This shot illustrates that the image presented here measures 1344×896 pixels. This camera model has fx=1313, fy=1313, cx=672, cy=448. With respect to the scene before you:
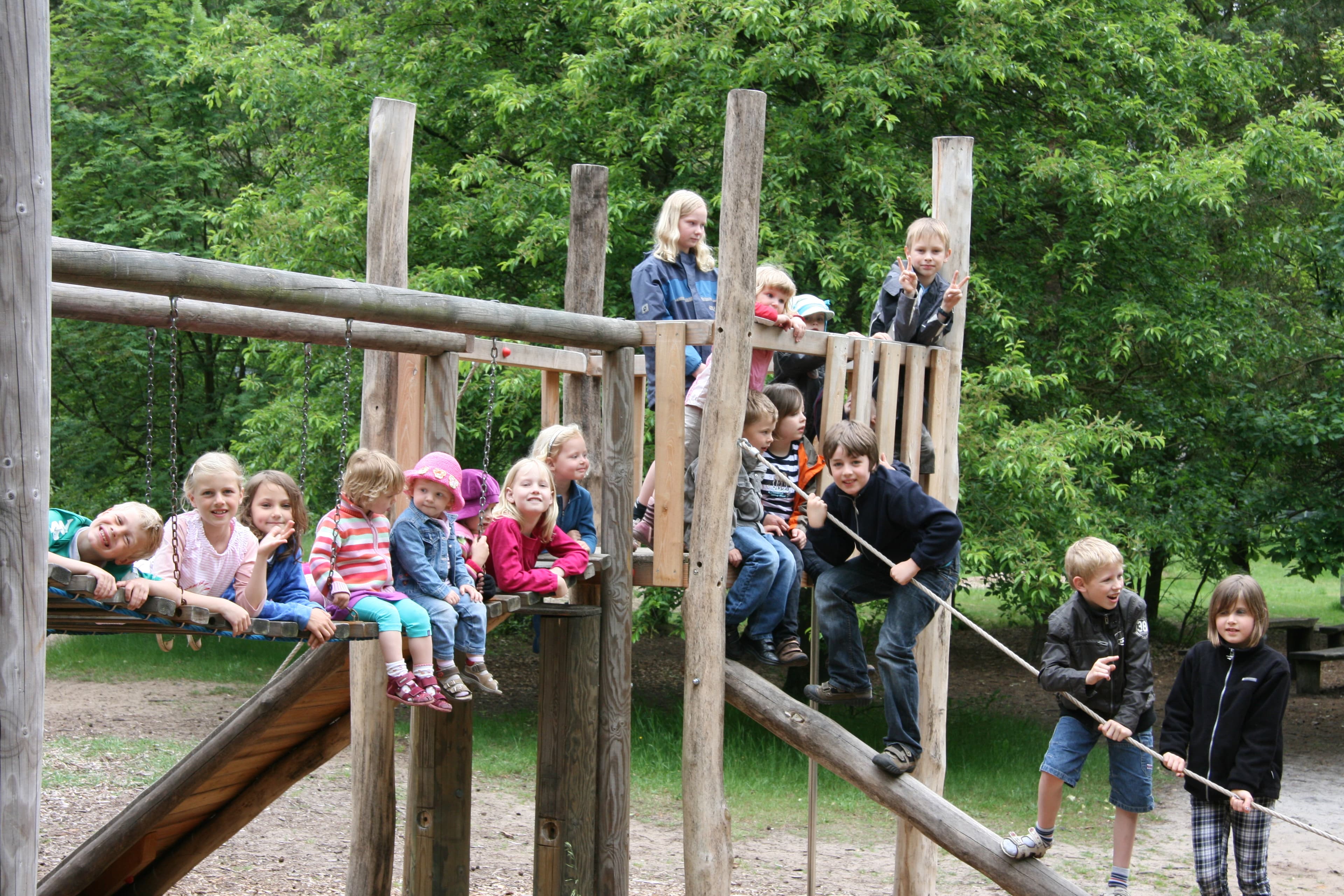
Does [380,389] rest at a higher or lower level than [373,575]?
higher

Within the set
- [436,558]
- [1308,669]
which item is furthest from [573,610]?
[1308,669]

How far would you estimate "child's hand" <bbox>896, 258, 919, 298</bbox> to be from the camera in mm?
5941

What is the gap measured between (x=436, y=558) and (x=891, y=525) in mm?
1742

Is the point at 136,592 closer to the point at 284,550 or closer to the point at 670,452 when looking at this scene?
the point at 284,550

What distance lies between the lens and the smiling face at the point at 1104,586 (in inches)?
188

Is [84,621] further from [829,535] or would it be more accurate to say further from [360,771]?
[829,535]

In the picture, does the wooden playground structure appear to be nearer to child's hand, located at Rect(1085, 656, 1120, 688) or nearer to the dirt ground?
child's hand, located at Rect(1085, 656, 1120, 688)

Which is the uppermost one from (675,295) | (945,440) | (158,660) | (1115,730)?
(675,295)

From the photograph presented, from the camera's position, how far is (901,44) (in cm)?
981

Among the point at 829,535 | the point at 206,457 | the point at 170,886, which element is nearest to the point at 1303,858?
the point at 829,535

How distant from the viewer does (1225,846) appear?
5.01m

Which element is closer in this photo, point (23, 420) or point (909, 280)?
point (23, 420)

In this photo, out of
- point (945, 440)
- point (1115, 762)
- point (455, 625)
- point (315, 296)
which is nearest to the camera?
point (315, 296)

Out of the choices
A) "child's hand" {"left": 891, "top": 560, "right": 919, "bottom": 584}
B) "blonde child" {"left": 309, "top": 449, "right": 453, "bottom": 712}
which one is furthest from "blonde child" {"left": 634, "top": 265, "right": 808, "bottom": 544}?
"blonde child" {"left": 309, "top": 449, "right": 453, "bottom": 712}
